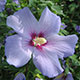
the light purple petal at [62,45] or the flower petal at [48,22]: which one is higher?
the flower petal at [48,22]

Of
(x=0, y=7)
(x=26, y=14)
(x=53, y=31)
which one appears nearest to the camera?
(x=26, y=14)

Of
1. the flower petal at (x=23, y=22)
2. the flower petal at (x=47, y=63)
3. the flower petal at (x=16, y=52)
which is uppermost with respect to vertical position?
the flower petal at (x=23, y=22)

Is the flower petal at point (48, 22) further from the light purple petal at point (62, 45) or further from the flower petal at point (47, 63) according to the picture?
the flower petal at point (47, 63)

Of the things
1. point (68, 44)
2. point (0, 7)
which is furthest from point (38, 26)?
point (0, 7)

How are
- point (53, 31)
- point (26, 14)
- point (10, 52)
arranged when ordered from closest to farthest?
1. point (10, 52)
2. point (26, 14)
3. point (53, 31)

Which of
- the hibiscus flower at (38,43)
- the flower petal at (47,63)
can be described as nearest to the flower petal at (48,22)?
the hibiscus flower at (38,43)

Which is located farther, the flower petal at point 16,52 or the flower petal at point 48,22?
the flower petal at point 48,22

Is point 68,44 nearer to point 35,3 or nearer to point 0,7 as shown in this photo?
point 35,3

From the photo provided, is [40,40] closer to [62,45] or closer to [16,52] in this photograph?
[62,45]
